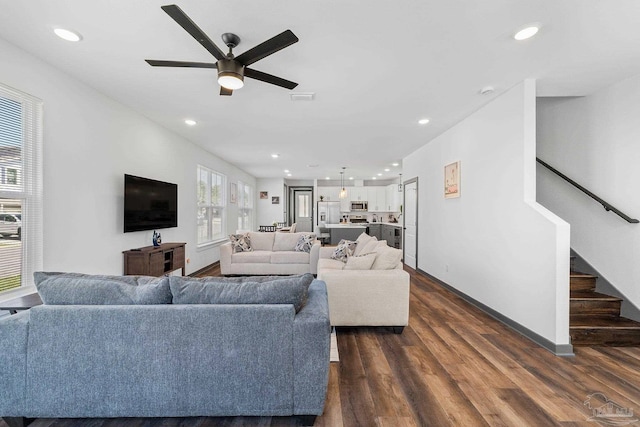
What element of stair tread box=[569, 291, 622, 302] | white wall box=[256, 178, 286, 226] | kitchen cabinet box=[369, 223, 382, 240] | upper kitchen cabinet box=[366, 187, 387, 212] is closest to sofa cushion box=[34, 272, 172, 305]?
stair tread box=[569, 291, 622, 302]

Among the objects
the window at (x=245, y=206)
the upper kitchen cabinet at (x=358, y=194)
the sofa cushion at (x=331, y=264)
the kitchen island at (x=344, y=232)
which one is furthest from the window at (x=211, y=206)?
the upper kitchen cabinet at (x=358, y=194)

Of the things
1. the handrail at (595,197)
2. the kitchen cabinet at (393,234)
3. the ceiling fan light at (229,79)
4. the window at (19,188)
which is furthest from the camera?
the kitchen cabinet at (393,234)

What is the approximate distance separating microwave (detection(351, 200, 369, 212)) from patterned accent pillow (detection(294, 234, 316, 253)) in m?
5.18

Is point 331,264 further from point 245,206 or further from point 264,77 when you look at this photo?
Answer: point 245,206

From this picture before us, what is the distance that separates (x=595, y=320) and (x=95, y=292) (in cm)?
437

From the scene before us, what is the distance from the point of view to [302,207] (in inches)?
447

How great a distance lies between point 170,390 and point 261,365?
1.76 feet

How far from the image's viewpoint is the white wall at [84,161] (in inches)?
99.3

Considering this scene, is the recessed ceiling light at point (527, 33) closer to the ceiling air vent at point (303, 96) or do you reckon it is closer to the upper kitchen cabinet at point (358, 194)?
the ceiling air vent at point (303, 96)

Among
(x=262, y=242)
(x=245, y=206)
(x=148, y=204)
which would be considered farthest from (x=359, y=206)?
(x=148, y=204)

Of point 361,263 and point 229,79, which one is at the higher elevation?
point 229,79

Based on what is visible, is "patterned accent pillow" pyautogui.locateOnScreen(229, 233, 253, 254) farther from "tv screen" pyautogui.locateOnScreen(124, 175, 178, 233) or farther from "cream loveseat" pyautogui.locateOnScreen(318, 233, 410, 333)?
"cream loveseat" pyautogui.locateOnScreen(318, 233, 410, 333)

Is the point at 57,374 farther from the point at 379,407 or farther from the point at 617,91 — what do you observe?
the point at 617,91

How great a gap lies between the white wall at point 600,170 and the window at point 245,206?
7300 millimetres
